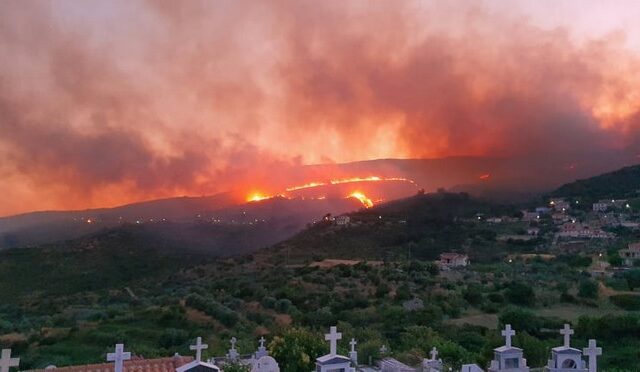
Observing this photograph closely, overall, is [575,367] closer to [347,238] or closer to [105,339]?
[105,339]

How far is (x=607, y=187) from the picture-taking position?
83.4 metres

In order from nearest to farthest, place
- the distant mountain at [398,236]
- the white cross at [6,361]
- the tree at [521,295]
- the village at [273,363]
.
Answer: the white cross at [6,361], the village at [273,363], the tree at [521,295], the distant mountain at [398,236]

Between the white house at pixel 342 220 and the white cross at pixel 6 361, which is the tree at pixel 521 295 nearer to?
the white cross at pixel 6 361

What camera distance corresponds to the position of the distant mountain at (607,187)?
257ft

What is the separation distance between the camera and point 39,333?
27562 millimetres

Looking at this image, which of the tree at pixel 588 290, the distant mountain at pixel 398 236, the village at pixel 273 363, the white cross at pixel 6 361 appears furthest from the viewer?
the distant mountain at pixel 398 236

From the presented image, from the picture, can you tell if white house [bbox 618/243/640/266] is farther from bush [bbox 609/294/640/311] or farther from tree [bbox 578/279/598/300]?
bush [bbox 609/294/640/311]

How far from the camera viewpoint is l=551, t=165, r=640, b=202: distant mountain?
78375 mm

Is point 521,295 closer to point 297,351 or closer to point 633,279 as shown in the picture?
point 633,279

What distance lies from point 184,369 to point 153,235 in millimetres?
48923

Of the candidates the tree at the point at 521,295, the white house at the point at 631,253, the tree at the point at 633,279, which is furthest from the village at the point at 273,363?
the white house at the point at 631,253

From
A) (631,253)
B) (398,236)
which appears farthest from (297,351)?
(398,236)

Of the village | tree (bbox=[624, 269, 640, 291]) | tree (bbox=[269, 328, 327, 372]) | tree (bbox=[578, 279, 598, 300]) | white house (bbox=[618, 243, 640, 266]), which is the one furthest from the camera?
white house (bbox=[618, 243, 640, 266])

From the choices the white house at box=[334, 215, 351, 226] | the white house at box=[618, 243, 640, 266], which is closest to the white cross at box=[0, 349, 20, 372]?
the white house at box=[618, 243, 640, 266]
